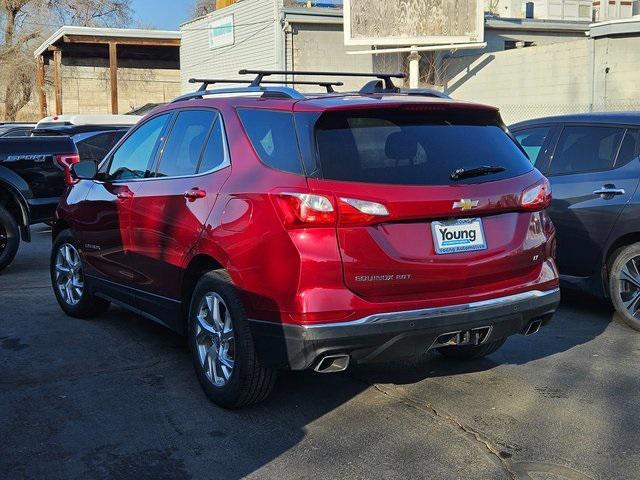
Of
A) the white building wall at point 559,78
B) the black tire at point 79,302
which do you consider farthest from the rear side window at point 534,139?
the white building wall at point 559,78

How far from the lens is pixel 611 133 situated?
6750mm

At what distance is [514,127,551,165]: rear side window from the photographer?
7.36 meters

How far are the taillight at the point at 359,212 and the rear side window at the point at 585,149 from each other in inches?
137

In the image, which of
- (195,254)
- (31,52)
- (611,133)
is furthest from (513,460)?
(31,52)

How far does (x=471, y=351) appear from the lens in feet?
17.9

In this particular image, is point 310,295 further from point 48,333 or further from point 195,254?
point 48,333

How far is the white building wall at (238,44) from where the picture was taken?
77.9ft

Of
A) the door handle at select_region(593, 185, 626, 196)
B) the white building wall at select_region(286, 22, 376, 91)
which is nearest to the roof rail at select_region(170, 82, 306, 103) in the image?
the door handle at select_region(593, 185, 626, 196)

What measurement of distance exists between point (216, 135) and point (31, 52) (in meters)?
45.9

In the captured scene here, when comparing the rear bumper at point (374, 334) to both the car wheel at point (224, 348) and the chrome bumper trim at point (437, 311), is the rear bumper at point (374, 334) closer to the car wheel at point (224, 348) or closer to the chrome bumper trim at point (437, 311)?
the chrome bumper trim at point (437, 311)

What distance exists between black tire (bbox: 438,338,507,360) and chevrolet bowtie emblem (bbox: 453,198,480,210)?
4.88 ft

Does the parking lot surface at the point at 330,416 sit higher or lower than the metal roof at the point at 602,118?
lower

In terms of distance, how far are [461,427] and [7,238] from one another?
6503mm

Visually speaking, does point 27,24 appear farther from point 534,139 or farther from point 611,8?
point 534,139
